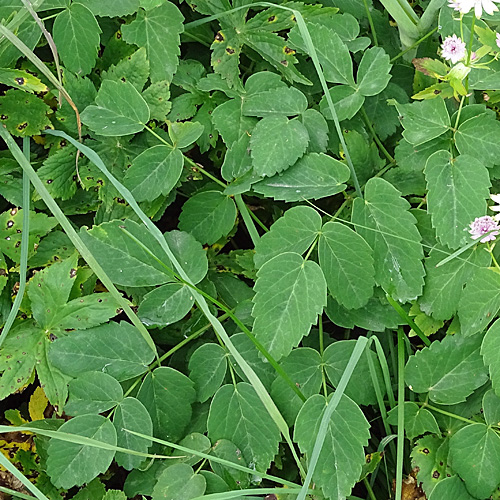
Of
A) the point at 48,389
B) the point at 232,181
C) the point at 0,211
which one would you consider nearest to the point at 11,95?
the point at 0,211

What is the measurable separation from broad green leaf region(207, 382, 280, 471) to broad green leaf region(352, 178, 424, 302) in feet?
1.33

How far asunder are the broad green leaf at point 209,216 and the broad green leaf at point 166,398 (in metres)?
0.36

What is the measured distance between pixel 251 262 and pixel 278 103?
16.4 inches

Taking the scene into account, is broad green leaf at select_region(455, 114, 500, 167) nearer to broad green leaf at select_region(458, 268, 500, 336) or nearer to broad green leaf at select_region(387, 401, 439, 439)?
broad green leaf at select_region(458, 268, 500, 336)

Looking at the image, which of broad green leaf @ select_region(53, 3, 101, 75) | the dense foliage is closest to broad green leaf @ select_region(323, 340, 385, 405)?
the dense foliage


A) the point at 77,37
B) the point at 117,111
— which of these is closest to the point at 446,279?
the point at 117,111

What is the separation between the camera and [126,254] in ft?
4.27

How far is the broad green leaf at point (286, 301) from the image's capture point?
3.89 feet

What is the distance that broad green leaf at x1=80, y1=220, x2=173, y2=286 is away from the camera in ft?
4.22

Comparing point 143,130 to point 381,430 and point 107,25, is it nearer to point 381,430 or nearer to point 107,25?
point 107,25

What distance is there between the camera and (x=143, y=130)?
1.45 meters

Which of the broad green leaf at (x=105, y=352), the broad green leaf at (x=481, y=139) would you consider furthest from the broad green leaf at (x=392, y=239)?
the broad green leaf at (x=105, y=352)

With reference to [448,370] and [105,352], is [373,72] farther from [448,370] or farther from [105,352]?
[105,352]

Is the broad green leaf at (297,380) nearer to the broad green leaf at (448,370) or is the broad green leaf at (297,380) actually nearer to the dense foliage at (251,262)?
the dense foliage at (251,262)
